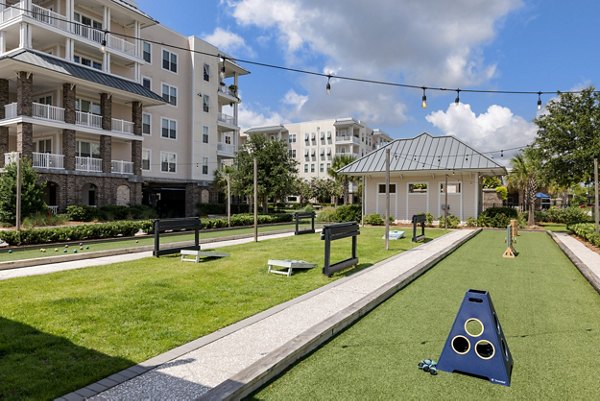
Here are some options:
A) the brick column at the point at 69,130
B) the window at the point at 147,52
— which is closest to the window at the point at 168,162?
the window at the point at 147,52

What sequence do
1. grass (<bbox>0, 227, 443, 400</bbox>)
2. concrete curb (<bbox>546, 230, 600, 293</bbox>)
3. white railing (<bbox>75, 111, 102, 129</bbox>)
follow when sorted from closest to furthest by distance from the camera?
grass (<bbox>0, 227, 443, 400</bbox>), concrete curb (<bbox>546, 230, 600, 293</bbox>), white railing (<bbox>75, 111, 102, 129</bbox>)

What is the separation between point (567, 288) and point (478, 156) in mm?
18600

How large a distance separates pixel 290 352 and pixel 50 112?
27.6 metres

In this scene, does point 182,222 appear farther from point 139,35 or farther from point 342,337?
point 139,35

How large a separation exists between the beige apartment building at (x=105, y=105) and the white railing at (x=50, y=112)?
0.23 feet

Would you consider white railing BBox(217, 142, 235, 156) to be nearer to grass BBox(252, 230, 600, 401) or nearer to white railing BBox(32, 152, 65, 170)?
white railing BBox(32, 152, 65, 170)

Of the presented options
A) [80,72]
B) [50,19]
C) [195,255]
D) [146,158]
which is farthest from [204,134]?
[195,255]

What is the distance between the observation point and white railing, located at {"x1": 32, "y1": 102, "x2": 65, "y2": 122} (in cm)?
2503

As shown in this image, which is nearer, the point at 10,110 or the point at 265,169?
the point at 10,110

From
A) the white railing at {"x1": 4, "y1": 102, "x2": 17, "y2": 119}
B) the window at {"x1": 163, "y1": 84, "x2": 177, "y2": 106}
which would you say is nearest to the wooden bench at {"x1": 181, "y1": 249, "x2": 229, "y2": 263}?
the white railing at {"x1": 4, "y1": 102, "x2": 17, "y2": 119}

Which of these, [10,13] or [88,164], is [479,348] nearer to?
[88,164]

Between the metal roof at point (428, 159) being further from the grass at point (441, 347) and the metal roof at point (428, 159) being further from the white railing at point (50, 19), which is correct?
the white railing at point (50, 19)

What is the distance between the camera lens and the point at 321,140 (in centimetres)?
7006

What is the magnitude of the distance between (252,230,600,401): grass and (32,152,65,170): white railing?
973 inches
